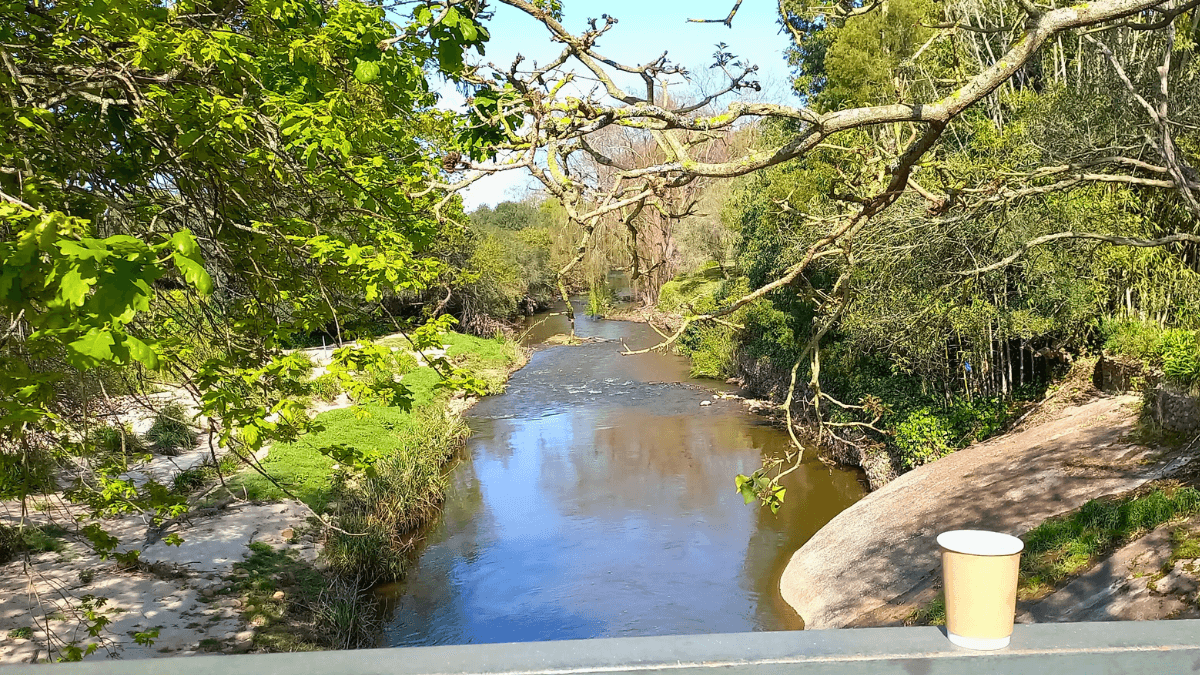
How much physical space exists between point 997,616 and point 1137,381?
11670 mm

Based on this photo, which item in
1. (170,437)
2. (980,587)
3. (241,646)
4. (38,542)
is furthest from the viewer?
(170,437)

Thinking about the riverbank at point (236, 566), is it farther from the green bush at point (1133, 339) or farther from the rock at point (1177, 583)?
the green bush at point (1133, 339)

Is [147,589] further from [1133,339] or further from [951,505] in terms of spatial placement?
[1133,339]

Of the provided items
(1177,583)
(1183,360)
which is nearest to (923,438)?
(1183,360)

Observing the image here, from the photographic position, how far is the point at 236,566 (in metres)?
9.80

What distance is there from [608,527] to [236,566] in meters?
5.71

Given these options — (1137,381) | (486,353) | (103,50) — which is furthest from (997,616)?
(486,353)

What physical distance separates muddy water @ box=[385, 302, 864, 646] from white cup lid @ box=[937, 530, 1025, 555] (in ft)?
23.0

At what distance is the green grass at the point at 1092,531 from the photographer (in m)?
7.33

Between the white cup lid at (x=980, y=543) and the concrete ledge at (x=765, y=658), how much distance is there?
0.28m

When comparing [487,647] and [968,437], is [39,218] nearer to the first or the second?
[487,647]

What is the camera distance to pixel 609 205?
11.3 ft

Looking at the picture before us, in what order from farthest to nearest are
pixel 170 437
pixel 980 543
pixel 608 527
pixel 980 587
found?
pixel 170 437, pixel 608 527, pixel 980 543, pixel 980 587

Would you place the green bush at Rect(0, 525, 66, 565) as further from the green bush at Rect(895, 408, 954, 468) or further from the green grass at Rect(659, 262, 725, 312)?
the green grass at Rect(659, 262, 725, 312)
